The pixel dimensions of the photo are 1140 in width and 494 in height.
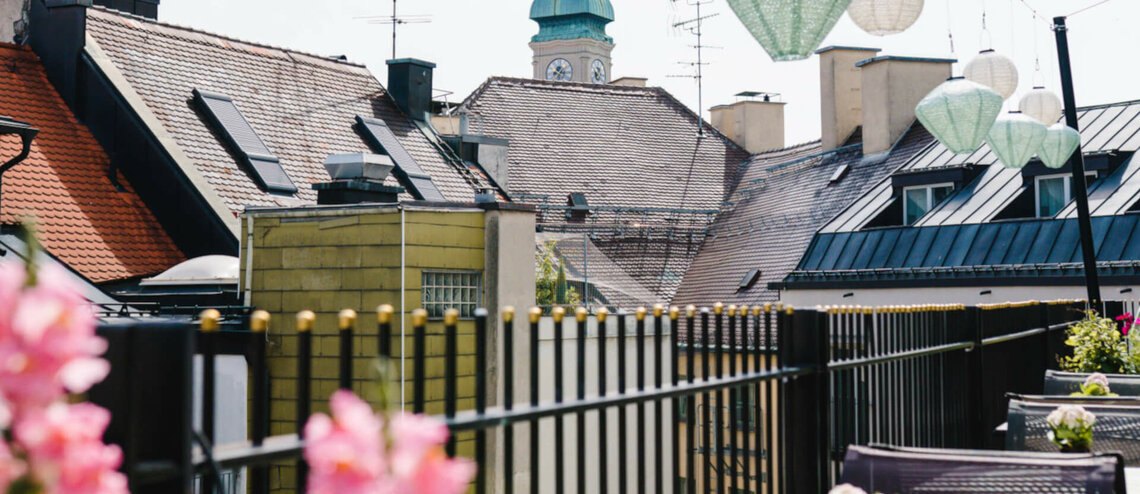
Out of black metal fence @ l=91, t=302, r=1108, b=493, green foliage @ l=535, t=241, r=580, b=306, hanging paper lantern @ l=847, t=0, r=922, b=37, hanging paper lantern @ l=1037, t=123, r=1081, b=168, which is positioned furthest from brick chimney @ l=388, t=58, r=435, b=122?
hanging paper lantern @ l=847, t=0, r=922, b=37

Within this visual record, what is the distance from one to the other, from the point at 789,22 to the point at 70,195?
55.4 ft

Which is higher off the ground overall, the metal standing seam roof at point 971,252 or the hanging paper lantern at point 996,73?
the hanging paper lantern at point 996,73

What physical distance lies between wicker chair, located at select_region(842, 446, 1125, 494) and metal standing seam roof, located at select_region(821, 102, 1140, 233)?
69.8 ft

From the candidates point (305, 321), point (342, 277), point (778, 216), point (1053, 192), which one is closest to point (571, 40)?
point (778, 216)

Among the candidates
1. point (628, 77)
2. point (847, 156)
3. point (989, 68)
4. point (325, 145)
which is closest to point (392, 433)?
point (989, 68)

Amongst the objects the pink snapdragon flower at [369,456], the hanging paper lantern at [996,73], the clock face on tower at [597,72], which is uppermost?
the clock face on tower at [597,72]

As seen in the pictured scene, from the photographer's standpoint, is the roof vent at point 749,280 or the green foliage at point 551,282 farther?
the roof vent at point 749,280

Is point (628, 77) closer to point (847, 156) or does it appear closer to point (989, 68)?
point (847, 156)

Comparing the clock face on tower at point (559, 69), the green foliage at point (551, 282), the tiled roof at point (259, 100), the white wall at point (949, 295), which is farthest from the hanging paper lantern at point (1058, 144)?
the clock face on tower at point (559, 69)

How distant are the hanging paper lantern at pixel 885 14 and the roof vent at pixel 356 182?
10.1 meters

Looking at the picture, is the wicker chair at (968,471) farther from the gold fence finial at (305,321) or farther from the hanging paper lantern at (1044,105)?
the hanging paper lantern at (1044,105)

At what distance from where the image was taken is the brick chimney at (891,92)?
105ft

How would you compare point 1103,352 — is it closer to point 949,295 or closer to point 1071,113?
point 1071,113

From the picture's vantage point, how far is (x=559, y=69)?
101 metres
